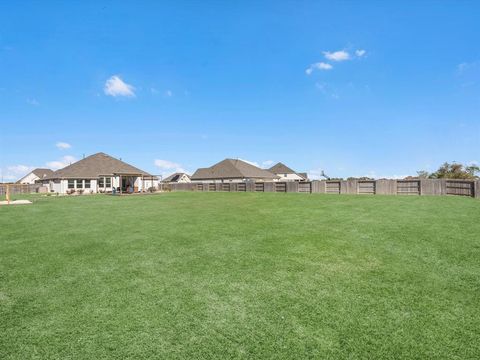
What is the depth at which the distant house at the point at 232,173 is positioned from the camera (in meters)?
52.6

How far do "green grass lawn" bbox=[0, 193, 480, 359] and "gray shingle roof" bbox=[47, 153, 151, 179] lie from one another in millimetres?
32607

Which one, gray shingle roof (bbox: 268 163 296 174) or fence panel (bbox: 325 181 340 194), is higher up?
gray shingle roof (bbox: 268 163 296 174)

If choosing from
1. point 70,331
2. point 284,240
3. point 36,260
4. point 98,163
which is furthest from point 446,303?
point 98,163

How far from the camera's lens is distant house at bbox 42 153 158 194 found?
127 ft

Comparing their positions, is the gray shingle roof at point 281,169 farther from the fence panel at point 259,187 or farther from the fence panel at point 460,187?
the fence panel at point 460,187

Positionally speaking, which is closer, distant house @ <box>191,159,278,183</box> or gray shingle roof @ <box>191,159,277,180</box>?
distant house @ <box>191,159,278,183</box>

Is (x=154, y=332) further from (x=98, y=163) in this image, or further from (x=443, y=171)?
(x=98, y=163)

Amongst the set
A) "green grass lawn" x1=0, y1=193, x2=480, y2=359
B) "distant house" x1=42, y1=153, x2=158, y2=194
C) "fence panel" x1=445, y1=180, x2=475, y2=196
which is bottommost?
"green grass lawn" x1=0, y1=193, x2=480, y2=359

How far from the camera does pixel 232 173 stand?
5312 cm

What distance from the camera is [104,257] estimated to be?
20.7 ft

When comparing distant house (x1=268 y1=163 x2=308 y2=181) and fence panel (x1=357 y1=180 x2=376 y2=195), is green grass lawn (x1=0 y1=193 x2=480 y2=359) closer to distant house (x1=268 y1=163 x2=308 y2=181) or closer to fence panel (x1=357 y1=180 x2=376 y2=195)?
fence panel (x1=357 y1=180 x2=376 y2=195)

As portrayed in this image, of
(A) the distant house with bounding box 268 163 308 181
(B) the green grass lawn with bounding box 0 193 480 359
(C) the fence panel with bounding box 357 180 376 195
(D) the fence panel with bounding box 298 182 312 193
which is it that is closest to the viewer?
(B) the green grass lawn with bounding box 0 193 480 359

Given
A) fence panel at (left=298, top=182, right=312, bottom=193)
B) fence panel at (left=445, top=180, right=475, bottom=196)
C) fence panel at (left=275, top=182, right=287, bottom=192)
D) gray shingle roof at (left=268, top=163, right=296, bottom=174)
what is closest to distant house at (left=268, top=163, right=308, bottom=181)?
gray shingle roof at (left=268, top=163, right=296, bottom=174)

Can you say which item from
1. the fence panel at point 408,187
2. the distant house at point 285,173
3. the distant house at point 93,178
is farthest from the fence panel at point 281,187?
the distant house at point 285,173
